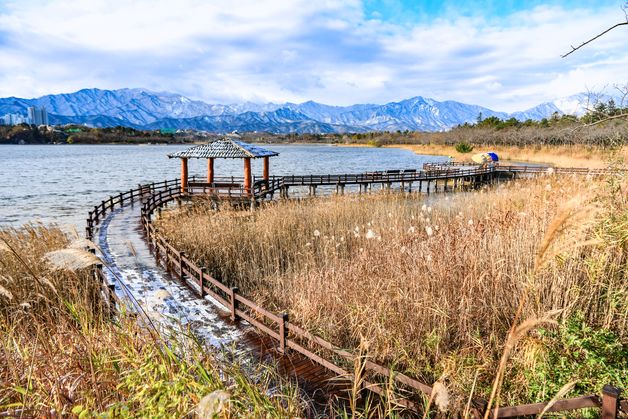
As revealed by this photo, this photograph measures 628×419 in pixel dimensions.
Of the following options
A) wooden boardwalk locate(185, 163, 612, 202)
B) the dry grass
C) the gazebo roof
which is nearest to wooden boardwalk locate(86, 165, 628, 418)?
wooden boardwalk locate(185, 163, 612, 202)

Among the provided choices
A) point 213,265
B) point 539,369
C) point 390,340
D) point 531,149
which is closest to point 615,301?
point 539,369

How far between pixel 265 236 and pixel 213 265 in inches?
77.0

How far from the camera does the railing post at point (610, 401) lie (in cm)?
308

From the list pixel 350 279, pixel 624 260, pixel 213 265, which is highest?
pixel 624 260

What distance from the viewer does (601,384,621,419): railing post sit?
308 cm

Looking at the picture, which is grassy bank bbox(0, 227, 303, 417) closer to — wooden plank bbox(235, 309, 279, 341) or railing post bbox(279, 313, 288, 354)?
railing post bbox(279, 313, 288, 354)

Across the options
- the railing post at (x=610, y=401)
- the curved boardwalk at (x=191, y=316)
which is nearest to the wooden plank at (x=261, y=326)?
the curved boardwalk at (x=191, y=316)

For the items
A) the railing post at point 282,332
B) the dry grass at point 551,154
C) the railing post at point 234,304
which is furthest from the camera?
the dry grass at point 551,154

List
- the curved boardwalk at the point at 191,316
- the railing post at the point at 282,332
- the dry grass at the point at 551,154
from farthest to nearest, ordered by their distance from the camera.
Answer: the dry grass at the point at 551,154 → the railing post at the point at 282,332 → the curved boardwalk at the point at 191,316

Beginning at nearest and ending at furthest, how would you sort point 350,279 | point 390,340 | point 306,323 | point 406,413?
point 406,413
point 390,340
point 306,323
point 350,279

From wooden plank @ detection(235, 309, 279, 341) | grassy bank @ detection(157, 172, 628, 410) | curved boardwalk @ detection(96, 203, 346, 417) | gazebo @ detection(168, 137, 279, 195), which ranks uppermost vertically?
gazebo @ detection(168, 137, 279, 195)

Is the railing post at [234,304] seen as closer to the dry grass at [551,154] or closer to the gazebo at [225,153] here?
the gazebo at [225,153]

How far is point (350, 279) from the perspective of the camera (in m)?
8.31

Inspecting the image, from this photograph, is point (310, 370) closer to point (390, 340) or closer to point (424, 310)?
point (390, 340)
